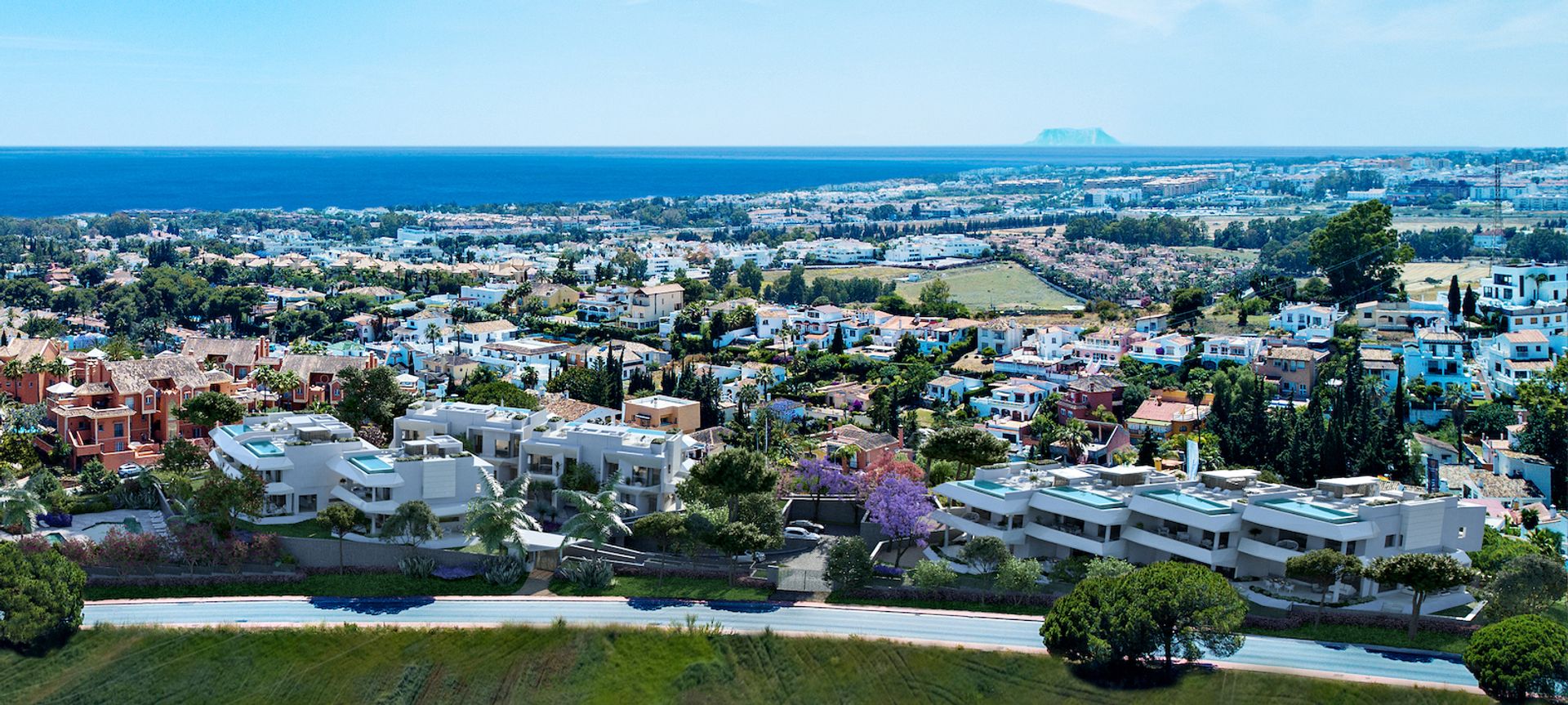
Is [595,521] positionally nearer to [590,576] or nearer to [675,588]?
[590,576]

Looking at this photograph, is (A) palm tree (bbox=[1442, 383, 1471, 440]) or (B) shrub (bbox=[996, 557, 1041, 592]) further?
(A) palm tree (bbox=[1442, 383, 1471, 440])

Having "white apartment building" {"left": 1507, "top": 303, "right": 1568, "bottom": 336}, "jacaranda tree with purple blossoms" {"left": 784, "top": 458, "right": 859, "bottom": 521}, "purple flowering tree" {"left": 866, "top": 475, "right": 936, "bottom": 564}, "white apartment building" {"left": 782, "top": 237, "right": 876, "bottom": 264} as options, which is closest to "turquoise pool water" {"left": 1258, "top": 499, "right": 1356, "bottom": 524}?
"purple flowering tree" {"left": 866, "top": 475, "right": 936, "bottom": 564}

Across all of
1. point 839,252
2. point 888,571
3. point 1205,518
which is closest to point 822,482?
point 888,571

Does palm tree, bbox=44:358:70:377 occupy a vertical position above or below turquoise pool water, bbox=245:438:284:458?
above

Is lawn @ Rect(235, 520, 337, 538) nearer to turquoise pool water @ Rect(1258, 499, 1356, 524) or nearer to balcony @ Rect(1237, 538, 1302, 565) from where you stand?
balcony @ Rect(1237, 538, 1302, 565)

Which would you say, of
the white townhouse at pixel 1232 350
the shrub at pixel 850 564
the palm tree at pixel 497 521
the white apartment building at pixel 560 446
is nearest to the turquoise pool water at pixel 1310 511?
the shrub at pixel 850 564

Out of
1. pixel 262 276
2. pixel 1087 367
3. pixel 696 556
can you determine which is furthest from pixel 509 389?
pixel 262 276
